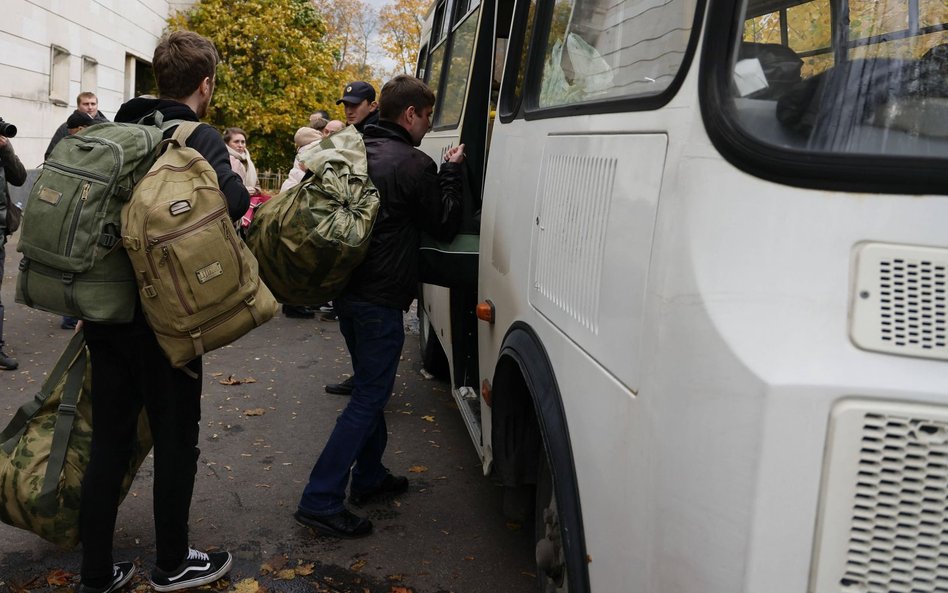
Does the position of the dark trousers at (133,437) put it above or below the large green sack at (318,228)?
below

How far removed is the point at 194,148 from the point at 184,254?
47 cm

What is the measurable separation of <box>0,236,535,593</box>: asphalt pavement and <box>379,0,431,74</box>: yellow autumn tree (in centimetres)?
3609

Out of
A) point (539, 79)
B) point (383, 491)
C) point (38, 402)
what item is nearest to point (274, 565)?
point (383, 491)

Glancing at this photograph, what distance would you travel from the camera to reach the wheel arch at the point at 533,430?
2428mm

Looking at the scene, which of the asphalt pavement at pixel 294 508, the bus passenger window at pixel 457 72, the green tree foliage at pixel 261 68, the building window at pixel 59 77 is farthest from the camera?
the green tree foliage at pixel 261 68

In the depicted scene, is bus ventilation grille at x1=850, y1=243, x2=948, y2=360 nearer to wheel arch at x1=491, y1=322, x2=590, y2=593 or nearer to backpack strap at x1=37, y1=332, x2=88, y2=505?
wheel arch at x1=491, y1=322, x2=590, y2=593

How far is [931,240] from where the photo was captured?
164 centimetres

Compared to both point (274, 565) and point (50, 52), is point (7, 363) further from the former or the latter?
point (50, 52)

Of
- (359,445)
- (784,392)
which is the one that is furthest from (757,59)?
(359,445)

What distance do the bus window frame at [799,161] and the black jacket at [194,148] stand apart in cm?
194

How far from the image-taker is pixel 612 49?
104 inches

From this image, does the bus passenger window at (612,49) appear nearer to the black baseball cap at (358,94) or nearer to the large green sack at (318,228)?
the large green sack at (318,228)

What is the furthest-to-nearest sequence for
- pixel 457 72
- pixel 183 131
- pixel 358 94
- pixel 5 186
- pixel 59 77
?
1. pixel 59 77
2. pixel 5 186
3. pixel 358 94
4. pixel 457 72
5. pixel 183 131

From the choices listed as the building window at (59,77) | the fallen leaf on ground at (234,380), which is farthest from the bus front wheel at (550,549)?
the building window at (59,77)
